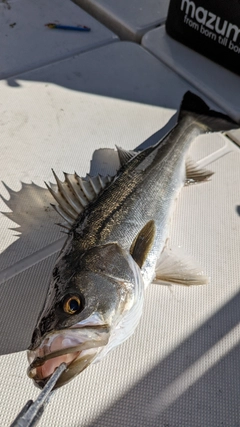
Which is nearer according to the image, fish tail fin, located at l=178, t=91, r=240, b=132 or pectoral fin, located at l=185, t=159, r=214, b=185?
pectoral fin, located at l=185, t=159, r=214, b=185

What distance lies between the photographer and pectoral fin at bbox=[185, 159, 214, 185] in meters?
2.10

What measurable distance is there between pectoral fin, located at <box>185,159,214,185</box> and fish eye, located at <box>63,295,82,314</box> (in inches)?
40.3

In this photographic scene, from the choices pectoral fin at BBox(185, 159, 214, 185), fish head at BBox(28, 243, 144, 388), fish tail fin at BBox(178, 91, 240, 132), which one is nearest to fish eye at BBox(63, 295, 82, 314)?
fish head at BBox(28, 243, 144, 388)

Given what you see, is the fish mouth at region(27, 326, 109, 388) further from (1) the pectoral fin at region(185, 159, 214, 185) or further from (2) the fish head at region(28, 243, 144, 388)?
(1) the pectoral fin at region(185, 159, 214, 185)

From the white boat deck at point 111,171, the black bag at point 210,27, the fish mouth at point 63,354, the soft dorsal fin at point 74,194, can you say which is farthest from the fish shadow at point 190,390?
the black bag at point 210,27

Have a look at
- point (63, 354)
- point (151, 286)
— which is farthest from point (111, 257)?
point (63, 354)

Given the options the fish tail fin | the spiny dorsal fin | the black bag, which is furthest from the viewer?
the black bag

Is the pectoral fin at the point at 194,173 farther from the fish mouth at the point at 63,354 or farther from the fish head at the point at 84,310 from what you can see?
the fish mouth at the point at 63,354

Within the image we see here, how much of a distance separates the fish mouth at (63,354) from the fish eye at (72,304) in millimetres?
74

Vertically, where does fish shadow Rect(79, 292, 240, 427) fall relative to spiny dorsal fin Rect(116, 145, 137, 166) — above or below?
below

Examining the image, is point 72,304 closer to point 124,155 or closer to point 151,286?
point 151,286

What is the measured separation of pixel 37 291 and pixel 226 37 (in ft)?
6.77

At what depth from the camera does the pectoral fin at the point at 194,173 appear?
6.89ft

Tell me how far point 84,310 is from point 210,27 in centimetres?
219
